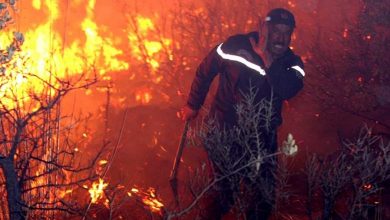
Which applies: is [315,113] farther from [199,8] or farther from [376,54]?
[199,8]

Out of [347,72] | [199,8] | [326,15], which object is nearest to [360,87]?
[347,72]

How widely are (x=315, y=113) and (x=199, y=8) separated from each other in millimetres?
2664

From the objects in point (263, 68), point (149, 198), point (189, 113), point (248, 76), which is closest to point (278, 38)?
point (263, 68)

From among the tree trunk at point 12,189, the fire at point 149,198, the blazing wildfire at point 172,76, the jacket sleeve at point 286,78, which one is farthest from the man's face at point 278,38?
the tree trunk at point 12,189

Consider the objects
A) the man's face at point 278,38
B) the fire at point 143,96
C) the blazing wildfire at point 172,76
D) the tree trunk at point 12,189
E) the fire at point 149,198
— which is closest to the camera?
the tree trunk at point 12,189

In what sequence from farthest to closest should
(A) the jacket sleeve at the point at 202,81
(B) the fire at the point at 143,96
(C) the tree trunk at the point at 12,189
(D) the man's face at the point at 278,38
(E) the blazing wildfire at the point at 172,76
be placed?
1. (B) the fire at the point at 143,96
2. (E) the blazing wildfire at the point at 172,76
3. (A) the jacket sleeve at the point at 202,81
4. (D) the man's face at the point at 278,38
5. (C) the tree trunk at the point at 12,189

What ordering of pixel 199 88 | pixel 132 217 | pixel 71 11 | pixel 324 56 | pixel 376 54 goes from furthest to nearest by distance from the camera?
pixel 71 11
pixel 324 56
pixel 376 54
pixel 132 217
pixel 199 88

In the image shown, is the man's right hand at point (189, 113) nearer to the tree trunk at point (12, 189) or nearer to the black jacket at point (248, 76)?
the black jacket at point (248, 76)

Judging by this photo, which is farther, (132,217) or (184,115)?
(132,217)

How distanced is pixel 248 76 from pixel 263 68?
0.16m

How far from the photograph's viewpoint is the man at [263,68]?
3.92m

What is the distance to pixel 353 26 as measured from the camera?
671 centimetres

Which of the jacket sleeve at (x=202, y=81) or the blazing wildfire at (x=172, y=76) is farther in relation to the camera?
the blazing wildfire at (x=172, y=76)

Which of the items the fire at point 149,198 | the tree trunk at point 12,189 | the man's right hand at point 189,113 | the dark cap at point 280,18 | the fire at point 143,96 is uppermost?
the dark cap at point 280,18
